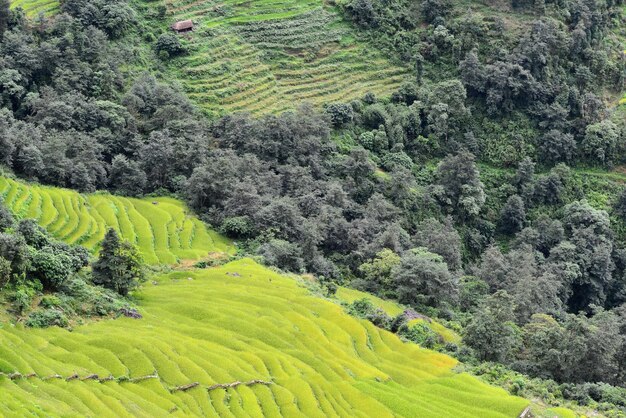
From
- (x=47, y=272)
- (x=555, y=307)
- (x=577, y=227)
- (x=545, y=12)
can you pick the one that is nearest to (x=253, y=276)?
(x=47, y=272)

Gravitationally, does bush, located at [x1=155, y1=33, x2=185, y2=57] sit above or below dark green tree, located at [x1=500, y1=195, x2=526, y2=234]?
above

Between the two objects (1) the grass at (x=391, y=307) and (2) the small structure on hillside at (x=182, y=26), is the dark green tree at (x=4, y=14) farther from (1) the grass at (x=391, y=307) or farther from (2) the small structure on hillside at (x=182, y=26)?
(1) the grass at (x=391, y=307)

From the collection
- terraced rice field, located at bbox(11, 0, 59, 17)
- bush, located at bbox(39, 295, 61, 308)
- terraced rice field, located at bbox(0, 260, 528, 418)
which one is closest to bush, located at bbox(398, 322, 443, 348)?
terraced rice field, located at bbox(0, 260, 528, 418)

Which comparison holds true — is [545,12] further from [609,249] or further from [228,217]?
[228,217]

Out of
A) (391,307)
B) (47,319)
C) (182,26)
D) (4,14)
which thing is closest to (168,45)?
(182,26)

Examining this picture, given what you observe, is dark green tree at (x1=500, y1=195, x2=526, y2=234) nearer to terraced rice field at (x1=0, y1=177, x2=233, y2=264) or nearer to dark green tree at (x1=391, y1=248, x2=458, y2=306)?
dark green tree at (x1=391, y1=248, x2=458, y2=306)

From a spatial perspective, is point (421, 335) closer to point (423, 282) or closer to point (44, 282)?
point (423, 282)

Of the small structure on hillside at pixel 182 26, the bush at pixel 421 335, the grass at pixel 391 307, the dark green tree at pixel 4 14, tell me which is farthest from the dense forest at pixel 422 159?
the small structure on hillside at pixel 182 26
